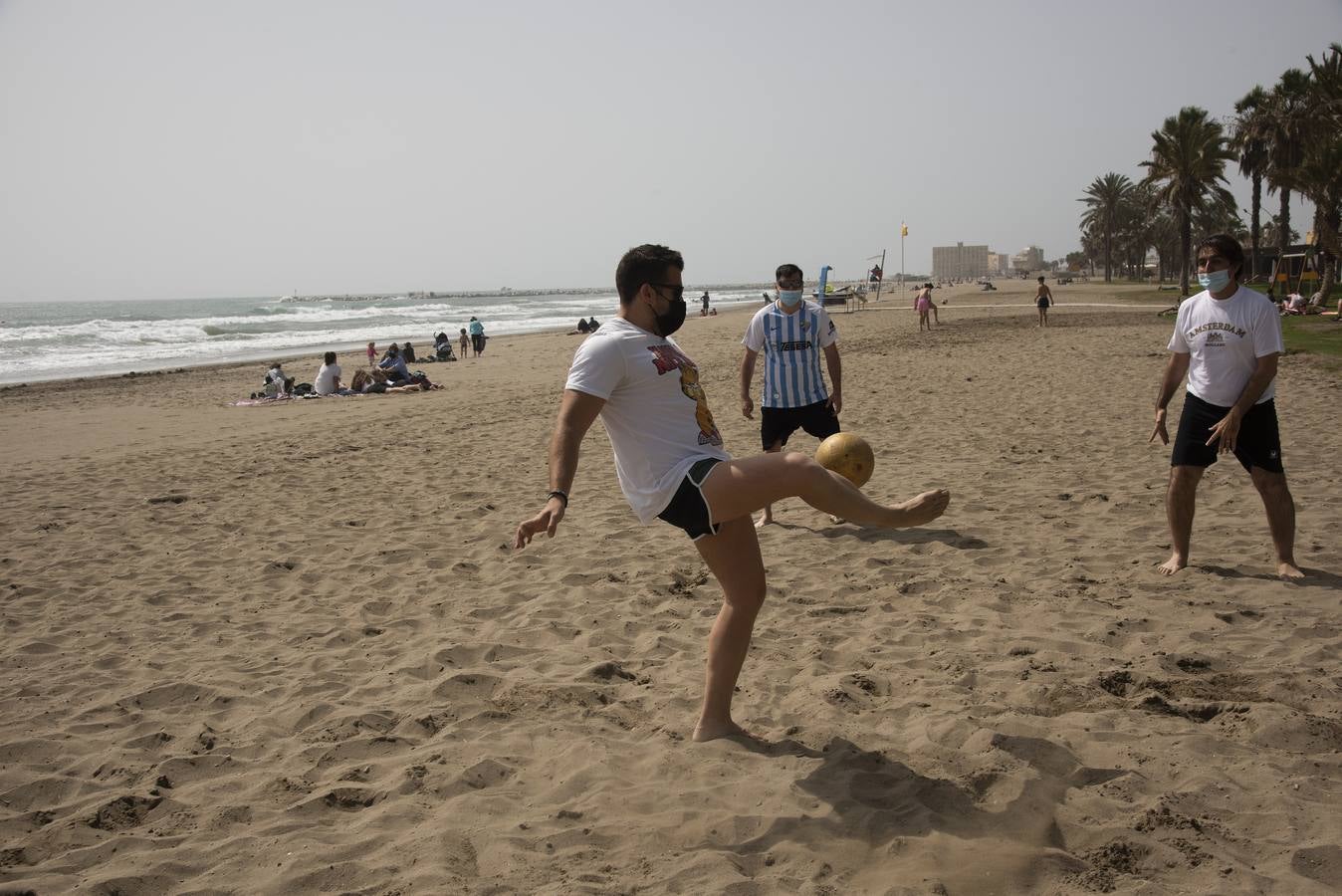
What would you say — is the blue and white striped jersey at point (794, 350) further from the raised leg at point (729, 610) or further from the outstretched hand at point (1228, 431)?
the raised leg at point (729, 610)

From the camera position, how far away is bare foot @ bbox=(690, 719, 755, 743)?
390 cm

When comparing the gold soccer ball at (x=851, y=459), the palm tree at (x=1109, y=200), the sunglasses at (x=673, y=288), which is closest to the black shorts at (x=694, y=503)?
the sunglasses at (x=673, y=288)

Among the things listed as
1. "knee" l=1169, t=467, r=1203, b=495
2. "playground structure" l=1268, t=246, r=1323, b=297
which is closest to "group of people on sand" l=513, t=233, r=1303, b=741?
"knee" l=1169, t=467, r=1203, b=495

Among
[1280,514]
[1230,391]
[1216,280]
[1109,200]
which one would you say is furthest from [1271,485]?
[1109,200]

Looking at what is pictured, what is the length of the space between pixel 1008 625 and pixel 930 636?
44 cm

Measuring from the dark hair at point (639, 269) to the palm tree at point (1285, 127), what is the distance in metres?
47.2

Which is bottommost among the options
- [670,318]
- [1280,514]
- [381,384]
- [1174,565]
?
[1174,565]

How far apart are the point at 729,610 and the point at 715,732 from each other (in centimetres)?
54

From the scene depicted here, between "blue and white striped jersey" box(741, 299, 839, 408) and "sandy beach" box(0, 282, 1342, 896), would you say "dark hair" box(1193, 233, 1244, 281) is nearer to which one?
"sandy beach" box(0, 282, 1342, 896)

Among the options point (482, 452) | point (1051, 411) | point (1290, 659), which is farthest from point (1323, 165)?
point (1290, 659)

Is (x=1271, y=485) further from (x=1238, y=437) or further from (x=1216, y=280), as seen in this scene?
(x=1216, y=280)

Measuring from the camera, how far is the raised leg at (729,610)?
11.9 ft

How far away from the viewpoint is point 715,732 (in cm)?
391

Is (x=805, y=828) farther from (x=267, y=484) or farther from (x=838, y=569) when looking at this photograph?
(x=267, y=484)
